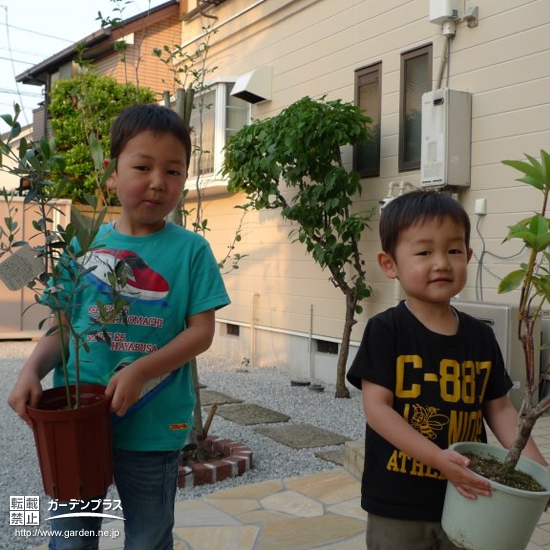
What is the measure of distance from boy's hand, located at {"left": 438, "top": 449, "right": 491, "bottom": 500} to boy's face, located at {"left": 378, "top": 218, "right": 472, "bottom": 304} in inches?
15.0

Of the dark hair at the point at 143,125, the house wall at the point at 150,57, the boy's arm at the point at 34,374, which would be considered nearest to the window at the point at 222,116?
the house wall at the point at 150,57

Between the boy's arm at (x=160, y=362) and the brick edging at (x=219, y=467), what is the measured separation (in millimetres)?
2280

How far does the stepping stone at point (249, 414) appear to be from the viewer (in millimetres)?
5625

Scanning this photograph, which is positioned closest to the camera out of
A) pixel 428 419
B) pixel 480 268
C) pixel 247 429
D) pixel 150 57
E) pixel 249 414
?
pixel 428 419

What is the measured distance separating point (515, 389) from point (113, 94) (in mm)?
9132

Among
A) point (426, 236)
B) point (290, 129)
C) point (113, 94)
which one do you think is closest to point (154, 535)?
point (426, 236)

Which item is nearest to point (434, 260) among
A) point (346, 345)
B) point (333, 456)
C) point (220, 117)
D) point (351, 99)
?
point (333, 456)

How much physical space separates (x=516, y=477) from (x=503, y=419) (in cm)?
24

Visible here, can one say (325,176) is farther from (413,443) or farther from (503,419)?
(413,443)

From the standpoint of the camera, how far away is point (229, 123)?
30.4ft

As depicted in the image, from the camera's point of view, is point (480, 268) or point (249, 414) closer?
point (480, 268)

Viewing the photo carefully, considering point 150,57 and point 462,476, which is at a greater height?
point 150,57

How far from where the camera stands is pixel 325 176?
21.9 feet

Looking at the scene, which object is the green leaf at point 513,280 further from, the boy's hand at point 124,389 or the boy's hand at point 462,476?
the boy's hand at point 124,389
